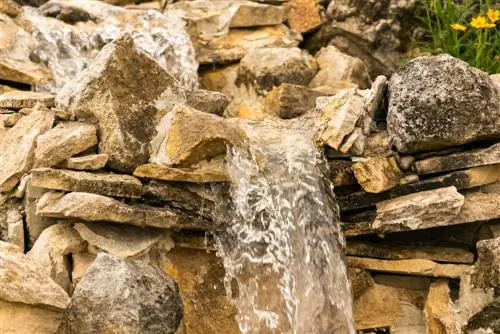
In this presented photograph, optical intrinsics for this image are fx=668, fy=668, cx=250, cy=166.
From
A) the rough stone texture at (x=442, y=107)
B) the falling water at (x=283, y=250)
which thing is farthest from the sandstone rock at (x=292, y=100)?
the rough stone texture at (x=442, y=107)

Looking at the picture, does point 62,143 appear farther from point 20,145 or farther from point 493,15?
point 493,15

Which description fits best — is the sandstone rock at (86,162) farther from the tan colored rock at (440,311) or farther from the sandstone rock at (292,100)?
the tan colored rock at (440,311)

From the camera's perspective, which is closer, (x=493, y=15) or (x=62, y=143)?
(x=62, y=143)

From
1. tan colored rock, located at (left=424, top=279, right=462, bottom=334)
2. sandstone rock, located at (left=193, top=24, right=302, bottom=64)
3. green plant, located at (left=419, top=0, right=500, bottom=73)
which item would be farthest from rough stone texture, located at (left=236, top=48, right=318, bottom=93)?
tan colored rock, located at (left=424, top=279, right=462, bottom=334)

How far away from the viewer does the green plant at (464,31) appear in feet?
16.7

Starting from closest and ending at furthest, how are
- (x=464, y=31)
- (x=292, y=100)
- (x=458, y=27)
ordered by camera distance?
(x=292, y=100) < (x=458, y=27) < (x=464, y=31)

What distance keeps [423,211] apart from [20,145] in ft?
7.53

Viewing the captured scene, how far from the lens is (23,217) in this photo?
12.4 ft

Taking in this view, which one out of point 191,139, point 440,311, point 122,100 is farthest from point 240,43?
point 440,311

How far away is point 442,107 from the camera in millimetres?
3695

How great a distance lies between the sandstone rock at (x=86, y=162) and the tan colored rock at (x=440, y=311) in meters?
2.01

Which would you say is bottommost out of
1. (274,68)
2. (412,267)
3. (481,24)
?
(412,267)

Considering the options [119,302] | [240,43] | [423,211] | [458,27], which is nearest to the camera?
[119,302]

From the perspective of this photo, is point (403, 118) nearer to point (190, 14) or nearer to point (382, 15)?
point (382, 15)
